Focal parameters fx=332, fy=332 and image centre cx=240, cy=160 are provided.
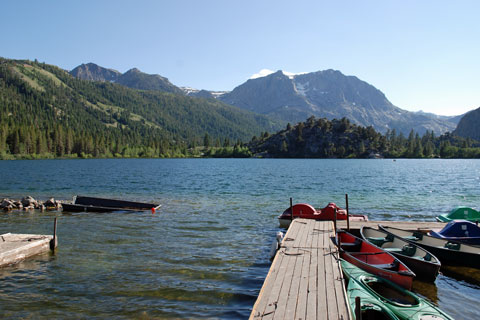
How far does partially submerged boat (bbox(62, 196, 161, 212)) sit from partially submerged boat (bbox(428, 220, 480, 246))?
27.6 metres

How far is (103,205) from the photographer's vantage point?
1547 inches

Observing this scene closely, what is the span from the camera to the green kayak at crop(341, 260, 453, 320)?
11.3 m

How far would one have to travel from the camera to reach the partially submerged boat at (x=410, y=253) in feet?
54.0

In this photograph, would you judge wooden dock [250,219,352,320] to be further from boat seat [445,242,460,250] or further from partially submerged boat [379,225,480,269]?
boat seat [445,242,460,250]

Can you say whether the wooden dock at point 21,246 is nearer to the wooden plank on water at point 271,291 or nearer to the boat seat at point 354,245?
the wooden plank on water at point 271,291

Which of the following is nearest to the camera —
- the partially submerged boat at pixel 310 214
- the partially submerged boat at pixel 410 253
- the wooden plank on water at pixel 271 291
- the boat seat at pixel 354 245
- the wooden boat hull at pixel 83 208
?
the wooden plank on water at pixel 271 291

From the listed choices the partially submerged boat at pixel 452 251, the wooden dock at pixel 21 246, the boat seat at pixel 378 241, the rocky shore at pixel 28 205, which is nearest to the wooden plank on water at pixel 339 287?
the boat seat at pixel 378 241

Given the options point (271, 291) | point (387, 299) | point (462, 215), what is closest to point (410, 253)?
point (387, 299)

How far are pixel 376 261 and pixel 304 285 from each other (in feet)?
24.0

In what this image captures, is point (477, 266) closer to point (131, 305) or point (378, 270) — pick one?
point (378, 270)

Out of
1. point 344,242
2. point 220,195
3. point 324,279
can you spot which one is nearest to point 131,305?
point 324,279

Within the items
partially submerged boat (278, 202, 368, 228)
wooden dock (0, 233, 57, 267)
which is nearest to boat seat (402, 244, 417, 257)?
partially submerged boat (278, 202, 368, 228)

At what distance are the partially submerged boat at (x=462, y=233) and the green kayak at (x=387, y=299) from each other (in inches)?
384

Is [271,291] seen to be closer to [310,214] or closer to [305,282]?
[305,282]
